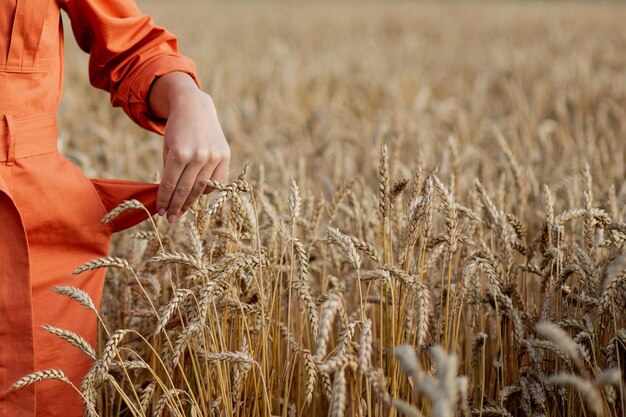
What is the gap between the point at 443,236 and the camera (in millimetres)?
1613

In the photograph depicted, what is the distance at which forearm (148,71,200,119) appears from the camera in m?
1.45

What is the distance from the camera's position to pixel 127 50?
1.55 metres

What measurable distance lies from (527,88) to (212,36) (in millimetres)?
4796

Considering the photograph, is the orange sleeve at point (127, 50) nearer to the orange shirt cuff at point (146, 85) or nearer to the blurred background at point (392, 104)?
the orange shirt cuff at point (146, 85)

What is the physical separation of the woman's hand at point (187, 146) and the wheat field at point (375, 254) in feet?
0.18

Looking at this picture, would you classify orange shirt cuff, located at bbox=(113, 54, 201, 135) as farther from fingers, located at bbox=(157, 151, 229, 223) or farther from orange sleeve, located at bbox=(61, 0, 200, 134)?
fingers, located at bbox=(157, 151, 229, 223)

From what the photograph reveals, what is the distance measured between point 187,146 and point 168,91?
0.57ft

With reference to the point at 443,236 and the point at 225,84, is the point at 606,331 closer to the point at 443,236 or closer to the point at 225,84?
the point at 443,236

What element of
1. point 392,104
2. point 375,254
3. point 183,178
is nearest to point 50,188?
point 183,178

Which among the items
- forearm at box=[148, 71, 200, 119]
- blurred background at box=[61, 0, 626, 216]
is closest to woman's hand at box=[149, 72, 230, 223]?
forearm at box=[148, 71, 200, 119]

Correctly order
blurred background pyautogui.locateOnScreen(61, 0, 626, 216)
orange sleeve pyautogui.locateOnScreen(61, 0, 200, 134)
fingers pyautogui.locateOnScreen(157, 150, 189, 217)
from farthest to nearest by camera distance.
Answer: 1. blurred background pyautogui.locateOnScreen(61, 0, 626, 216)
2. orange sleeve pyautogui.locateOnScreen(61, 0, 200, 134)
3. fingers pyautogui.locateOnScreen(157, 150, 189, 217)

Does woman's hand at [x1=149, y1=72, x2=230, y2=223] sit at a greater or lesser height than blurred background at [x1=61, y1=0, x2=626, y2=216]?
lesser

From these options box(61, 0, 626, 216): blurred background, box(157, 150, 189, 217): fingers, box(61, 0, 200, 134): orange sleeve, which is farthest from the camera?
box(61, 0, 626, 216): blurred background

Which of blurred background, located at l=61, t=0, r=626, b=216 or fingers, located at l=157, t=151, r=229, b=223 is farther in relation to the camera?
blurred background, located at l=61, t=0, r=626, b=216
